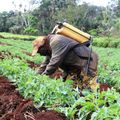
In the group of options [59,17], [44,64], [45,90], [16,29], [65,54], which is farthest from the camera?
[16,29]

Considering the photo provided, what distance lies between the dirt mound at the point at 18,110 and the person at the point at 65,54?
883mm

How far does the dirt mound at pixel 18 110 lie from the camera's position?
4703 millimetres

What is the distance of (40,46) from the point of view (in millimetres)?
6805

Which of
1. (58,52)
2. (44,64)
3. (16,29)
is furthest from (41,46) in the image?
(16,29)

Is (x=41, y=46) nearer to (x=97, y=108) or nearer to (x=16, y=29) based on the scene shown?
(x=97, y=108)

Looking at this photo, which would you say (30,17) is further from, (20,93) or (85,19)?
(20,93)

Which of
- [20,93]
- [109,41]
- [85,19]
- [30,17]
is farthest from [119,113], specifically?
[30,17]

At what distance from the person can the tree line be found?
41.4 m

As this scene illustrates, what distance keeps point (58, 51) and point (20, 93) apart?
984mm

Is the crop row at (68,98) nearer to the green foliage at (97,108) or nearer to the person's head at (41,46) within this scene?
the green foliage at (97,108)

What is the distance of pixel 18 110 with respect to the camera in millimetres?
5102

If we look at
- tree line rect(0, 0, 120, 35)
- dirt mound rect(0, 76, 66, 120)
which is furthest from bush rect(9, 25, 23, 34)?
dirt mound rect(0, 76, 66, 120)

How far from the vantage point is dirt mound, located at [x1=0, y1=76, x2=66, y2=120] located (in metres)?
4.70

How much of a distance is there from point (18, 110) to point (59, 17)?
4815 cm
